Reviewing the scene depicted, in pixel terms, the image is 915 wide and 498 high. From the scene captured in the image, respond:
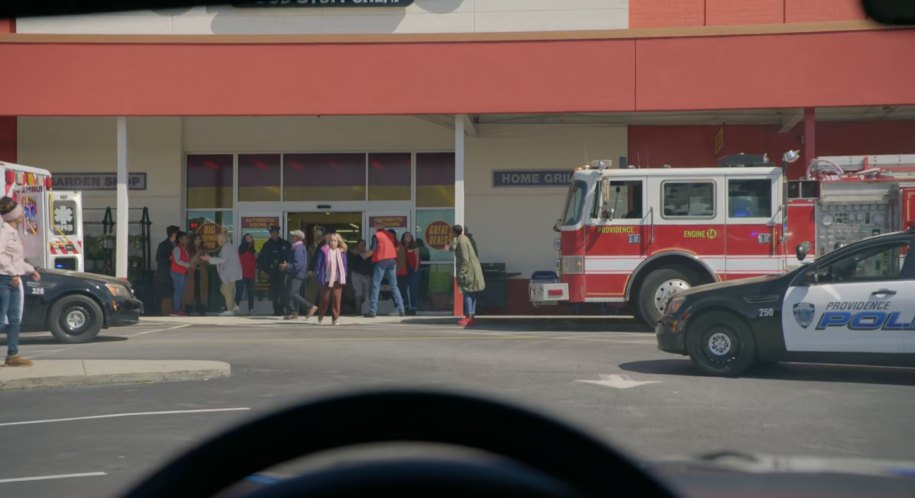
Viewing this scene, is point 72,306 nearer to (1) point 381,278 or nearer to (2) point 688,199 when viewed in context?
(1) point 381,278

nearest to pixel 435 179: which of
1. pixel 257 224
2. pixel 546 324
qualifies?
pixel 257 224

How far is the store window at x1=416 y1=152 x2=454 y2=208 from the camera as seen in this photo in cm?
2328

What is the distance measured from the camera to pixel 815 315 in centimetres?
1047

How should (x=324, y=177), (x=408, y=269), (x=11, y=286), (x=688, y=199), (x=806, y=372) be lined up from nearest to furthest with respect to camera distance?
(x=806, y=372)
(x=11, y=286)
(x=688, y=199)
(x=408, y=269)
(x=324, y=177)

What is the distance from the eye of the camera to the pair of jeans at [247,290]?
877 inches

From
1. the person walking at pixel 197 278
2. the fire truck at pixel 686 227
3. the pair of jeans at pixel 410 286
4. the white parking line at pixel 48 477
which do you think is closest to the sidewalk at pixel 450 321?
the pair of jeans at pixel 410 286

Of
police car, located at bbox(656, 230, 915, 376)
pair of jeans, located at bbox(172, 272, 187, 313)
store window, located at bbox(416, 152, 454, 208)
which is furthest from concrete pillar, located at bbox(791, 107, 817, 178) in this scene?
pair of jeans, located at bbox(172, 272, 187, 313)

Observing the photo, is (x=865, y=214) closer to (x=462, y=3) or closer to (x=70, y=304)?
(x=462, y=3)

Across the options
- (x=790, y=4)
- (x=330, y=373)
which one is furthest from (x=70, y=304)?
(x=790, y=4)

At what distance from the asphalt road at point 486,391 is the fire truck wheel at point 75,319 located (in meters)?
0.38

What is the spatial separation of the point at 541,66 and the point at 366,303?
629 cm

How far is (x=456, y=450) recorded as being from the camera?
0.98 m

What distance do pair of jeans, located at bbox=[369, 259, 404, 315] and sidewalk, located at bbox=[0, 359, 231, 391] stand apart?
857 centimetres

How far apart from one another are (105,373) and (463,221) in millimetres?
10885
